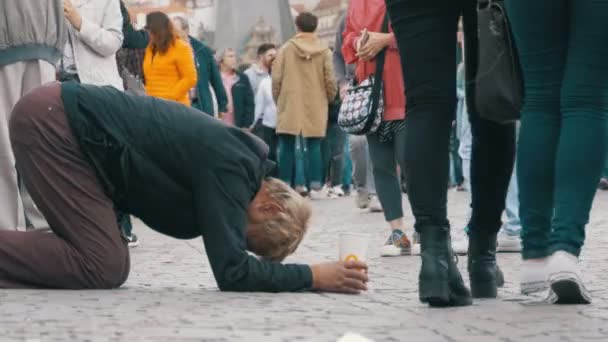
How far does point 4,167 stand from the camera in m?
7.48

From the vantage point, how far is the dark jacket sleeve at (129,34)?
30.7 feet

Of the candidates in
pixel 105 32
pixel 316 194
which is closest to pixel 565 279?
pixel 105 32

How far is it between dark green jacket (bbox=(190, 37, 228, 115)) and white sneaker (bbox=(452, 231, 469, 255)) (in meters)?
6.51

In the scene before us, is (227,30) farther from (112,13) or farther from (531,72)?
(531,72)

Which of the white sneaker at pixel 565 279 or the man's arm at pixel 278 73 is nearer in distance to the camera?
the white sneaker at pixel 565 279

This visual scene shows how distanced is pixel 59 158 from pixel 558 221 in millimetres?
1766

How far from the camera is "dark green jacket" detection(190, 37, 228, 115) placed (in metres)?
14.5

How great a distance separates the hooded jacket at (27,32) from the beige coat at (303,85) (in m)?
8.16

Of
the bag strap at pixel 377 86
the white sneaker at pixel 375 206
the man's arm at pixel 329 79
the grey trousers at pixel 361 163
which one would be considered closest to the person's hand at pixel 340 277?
the bag strap at pixel 377 86

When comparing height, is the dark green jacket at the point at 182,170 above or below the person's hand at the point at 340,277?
above

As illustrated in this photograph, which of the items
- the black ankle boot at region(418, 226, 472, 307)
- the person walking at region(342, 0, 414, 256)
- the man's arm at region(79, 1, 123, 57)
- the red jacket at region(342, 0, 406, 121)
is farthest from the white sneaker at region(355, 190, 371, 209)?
the black ankle boot at region(418, 226, 472, 307)

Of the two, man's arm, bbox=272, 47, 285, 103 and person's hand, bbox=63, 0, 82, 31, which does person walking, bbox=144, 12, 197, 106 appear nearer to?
person's hand, bbox=63, 0, 82, 31

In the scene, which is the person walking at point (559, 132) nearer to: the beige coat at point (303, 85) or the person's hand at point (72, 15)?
the person's hand at point (72, 15)

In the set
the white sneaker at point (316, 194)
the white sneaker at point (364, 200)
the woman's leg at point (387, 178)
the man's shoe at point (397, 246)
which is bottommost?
the white sneaker at point (316, 194)
